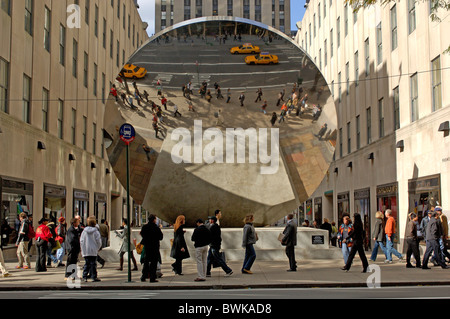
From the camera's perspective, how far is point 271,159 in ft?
54.3

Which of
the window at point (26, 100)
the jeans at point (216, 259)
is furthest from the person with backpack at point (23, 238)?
the window at point (26, 100)

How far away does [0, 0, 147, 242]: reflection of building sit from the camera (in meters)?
20.7

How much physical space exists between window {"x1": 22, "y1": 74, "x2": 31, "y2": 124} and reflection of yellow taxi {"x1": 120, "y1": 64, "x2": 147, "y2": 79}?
7.74 m

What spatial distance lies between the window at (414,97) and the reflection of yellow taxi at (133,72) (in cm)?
1121

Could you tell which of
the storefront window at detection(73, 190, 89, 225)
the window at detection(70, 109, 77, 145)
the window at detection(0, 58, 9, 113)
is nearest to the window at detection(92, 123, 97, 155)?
the storefront window at detection(73, 190, 89, 225)

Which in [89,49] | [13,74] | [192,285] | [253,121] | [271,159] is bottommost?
[192,285]

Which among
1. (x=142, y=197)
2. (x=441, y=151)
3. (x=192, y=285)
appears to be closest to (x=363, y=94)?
(x=441, y=151)

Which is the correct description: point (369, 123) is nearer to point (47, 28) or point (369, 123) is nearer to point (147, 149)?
point (147, 149)

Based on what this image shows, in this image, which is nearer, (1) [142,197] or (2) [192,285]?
(2) [192,285]

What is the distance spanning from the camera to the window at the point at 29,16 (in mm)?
22812

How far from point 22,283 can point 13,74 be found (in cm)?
1145

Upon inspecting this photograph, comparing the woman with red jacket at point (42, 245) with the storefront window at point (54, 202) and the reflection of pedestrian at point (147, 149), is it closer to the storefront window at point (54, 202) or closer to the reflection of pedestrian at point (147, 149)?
the reflection of pedestrian at point (147, 149)

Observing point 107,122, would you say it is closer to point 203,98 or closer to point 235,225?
point 203,98

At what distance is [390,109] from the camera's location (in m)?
25.0
